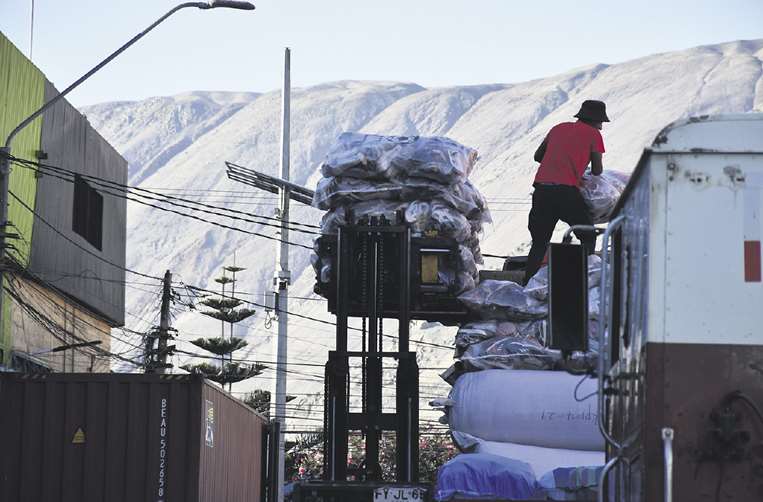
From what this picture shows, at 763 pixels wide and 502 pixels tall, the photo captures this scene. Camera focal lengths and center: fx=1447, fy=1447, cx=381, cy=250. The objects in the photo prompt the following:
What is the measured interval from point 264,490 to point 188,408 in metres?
7.68

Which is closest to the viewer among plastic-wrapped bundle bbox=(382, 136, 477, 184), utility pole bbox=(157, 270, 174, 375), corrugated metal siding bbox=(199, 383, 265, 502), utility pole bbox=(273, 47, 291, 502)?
plastic-wrapped bundle bbox=(382, 136, 477, 184)

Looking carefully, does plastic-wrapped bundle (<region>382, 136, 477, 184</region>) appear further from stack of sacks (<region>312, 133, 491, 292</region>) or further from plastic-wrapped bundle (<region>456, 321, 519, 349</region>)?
plastic-wrapped bundle (<region>456, 321, 519, 349</region>)

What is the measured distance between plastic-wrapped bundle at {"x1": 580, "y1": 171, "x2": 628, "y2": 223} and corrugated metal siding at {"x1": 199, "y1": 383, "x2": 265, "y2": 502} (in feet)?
19.7

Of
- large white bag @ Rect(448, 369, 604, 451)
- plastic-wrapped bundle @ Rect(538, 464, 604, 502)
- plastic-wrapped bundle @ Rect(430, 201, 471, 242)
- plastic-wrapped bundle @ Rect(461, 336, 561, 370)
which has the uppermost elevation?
plastic-wrapped bundle @ Rect(430, 201, 471, 242)

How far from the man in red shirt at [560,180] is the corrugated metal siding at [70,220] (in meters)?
19.3

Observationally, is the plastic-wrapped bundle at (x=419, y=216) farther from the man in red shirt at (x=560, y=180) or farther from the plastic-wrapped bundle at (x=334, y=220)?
the man in red shirt at (x=560, y=180)

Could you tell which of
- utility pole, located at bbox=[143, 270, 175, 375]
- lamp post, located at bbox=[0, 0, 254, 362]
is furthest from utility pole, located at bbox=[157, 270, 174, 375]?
lamp post, located at bbox=[0, 0, 254, 362]

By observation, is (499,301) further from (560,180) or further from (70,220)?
(70,220)

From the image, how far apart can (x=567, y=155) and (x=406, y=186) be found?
133 cm

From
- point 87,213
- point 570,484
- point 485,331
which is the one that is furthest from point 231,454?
point 87,213

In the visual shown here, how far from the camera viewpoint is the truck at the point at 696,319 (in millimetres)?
5117

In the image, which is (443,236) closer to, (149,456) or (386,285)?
(386,285)

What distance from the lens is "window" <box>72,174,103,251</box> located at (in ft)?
107

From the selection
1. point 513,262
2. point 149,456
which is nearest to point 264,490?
point 149,456
